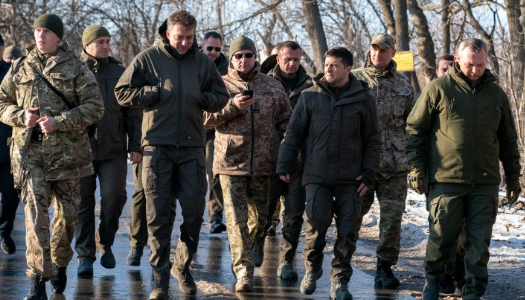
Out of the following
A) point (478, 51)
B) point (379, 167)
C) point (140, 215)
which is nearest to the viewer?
point (478, 51)

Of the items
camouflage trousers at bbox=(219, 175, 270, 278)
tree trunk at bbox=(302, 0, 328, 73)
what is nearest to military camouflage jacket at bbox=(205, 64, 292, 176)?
camouflage trousers at bbox=(219, 175, 270, 278)

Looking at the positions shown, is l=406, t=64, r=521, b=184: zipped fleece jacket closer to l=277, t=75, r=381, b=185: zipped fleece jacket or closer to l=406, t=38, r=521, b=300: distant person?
l=406, t=38, r=521, b=300: distant person

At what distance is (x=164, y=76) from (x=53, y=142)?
100 centimetres

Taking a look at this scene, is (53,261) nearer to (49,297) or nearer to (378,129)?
(49,297)

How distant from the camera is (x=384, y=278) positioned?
8242 millimetres

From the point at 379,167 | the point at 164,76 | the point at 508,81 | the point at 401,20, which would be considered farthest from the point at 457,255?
the point at 401,20

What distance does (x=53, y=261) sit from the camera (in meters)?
7.70

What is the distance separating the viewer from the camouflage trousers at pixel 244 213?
8039 millimetres

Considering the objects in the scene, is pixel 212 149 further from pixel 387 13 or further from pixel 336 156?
pixel 387 13

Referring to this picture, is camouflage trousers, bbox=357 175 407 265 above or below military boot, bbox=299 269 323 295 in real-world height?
above

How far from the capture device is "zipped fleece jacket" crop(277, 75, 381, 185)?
25.1 feet

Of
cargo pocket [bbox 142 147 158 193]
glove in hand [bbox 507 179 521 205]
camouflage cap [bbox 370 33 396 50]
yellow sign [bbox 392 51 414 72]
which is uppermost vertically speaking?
yellow sign [bbox 392 51 414 72]

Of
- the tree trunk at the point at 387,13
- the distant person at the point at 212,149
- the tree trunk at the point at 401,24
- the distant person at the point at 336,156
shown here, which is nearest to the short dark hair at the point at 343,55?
the distant person at the point at 336,156

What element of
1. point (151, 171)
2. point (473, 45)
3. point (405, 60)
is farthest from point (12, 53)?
point (405, 60)
